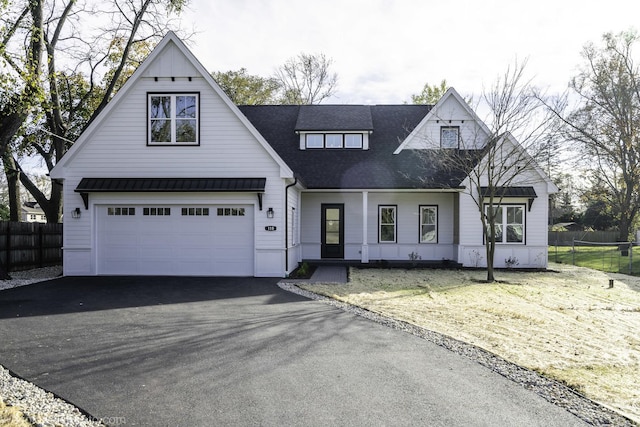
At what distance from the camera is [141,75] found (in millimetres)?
14484

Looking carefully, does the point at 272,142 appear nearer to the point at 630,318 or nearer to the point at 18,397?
the point at 630,318

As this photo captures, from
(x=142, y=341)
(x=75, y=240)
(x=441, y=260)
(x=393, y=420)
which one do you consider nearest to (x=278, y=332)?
(x=142, y=341)

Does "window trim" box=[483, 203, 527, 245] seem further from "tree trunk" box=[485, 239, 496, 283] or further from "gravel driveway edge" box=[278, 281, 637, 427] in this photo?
"gravel driveway edge" box=[278, 281, 637, 427]

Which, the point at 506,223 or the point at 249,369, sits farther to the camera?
the point at 506,223

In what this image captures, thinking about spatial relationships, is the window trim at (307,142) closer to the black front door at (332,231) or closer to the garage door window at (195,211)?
the black front door at (332,231)

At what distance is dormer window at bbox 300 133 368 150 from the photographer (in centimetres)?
1991

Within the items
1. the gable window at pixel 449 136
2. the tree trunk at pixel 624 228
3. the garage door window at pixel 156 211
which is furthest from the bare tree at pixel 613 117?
the garage door window at pixel 156 211

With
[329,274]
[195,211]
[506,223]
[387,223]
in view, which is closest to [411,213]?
[387,223]

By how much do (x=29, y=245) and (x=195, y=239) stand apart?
25.1 ft

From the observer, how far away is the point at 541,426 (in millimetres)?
4234

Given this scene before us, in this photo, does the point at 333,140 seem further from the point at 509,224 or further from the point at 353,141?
the point at 509,224

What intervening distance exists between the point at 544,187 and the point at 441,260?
4660 millimetres

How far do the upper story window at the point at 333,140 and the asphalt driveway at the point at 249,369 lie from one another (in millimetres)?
11106

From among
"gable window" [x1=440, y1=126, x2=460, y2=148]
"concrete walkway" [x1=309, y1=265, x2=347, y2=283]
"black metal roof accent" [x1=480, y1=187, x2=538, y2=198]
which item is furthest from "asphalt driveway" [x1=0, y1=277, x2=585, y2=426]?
"gable window" [x1=440, y1=126, x2=460, y2=148]
